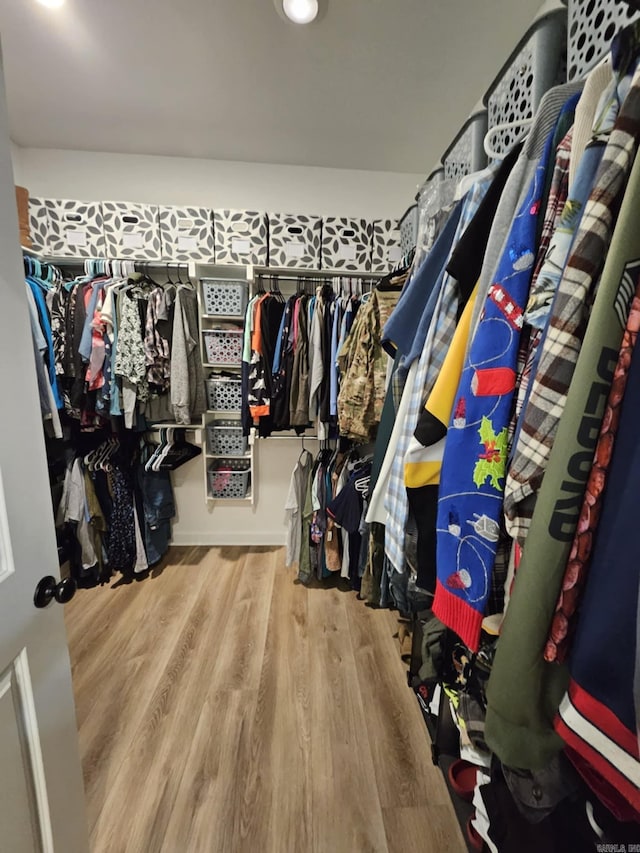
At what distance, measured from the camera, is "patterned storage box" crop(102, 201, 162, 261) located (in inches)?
74.4

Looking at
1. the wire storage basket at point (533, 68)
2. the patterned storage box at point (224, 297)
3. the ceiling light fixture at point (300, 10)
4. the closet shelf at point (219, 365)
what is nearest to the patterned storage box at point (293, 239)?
the patterned storage box at point (224, 297)

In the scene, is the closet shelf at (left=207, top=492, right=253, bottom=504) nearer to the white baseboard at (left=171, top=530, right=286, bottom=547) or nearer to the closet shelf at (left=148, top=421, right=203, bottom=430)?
the white baseboard at (left=171, top=530, right=286, bottom=547)

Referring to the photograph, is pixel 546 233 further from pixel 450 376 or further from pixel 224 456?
pixel 224 456

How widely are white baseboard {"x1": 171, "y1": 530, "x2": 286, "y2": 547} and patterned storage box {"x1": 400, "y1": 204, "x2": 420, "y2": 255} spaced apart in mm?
2150

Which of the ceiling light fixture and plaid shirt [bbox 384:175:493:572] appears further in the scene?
the ceiling light fixture

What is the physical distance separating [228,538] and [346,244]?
227cm

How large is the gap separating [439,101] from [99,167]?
6.85ft

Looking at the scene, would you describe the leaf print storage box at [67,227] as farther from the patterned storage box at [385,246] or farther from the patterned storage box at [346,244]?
the patterned storage box at [385,246]

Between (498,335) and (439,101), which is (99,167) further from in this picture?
(498,335)

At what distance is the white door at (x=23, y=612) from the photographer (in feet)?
1.93

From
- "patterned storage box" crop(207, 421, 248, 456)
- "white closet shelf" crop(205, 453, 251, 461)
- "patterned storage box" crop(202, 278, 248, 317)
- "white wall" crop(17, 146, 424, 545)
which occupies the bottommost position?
"white closet shelf" crop(205, 453, 251, 461)

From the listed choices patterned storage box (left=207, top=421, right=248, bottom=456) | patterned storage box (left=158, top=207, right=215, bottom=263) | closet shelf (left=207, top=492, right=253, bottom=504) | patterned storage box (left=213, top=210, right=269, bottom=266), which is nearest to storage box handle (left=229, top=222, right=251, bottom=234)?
patterned storage box (left=213, top=210, right=269, bottom=266)

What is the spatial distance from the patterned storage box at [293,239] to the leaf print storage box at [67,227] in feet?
3.40

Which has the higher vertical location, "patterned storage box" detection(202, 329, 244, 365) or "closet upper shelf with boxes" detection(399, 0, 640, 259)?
"closet upper shelf with boxes" detection(399, 0, 640, 259)
